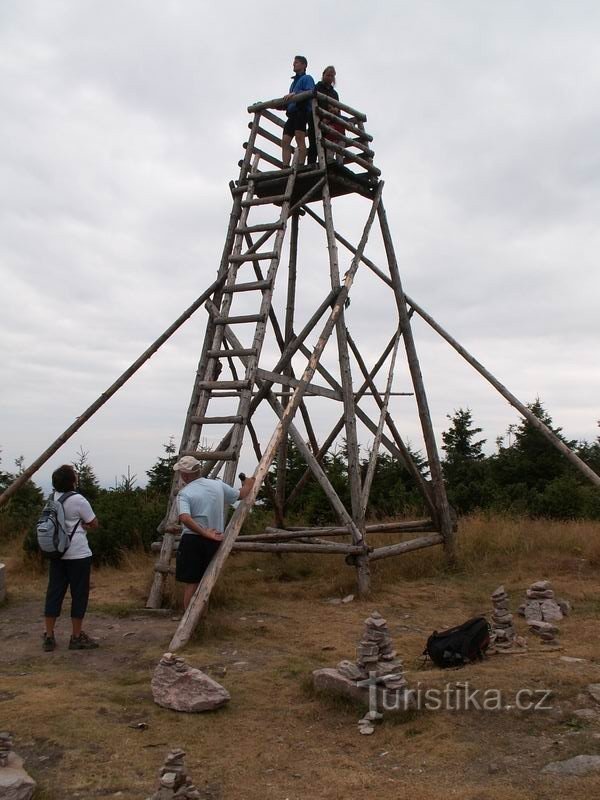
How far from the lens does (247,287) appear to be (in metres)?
8.09

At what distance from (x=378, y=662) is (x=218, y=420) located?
3.35 meters

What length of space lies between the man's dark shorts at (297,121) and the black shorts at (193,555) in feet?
17.9

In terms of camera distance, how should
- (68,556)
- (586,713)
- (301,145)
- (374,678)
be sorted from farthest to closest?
(301,145)
(68,556)
(374,678)
(586,713)

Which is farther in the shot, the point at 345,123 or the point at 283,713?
the point at 345,123

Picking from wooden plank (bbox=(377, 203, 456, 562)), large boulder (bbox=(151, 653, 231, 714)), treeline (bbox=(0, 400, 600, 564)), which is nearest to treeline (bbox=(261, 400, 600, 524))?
treeline (bbox=(0, 400, 600, 564))

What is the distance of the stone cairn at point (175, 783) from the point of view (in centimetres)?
321

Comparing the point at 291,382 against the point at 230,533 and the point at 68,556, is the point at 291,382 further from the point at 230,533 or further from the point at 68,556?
the point at 68,556

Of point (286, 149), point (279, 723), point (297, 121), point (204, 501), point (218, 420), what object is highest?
point (297, 121)

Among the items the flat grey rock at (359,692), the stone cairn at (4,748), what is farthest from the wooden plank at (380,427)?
the stone cairn at (4,748)

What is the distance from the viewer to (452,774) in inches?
141

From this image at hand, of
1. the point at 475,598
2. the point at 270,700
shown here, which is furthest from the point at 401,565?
the point at 270,700

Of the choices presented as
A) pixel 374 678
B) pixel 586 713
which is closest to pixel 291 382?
pixel 374 678

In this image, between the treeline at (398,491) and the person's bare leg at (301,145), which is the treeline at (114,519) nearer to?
the treeline at (398,491)

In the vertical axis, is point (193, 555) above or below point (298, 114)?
below
